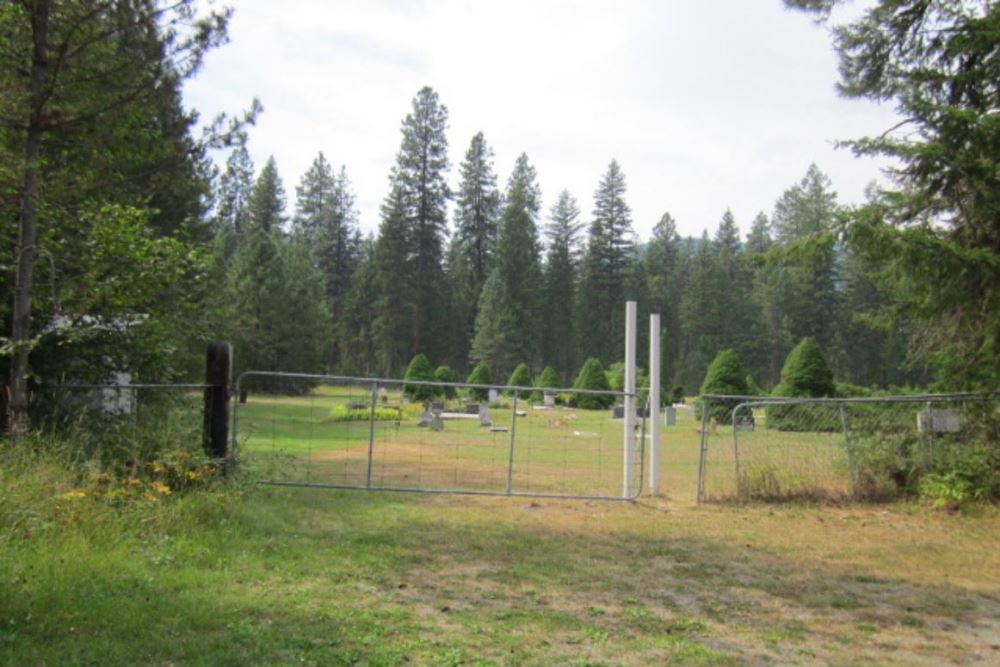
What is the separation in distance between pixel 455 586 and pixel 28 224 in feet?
17.5

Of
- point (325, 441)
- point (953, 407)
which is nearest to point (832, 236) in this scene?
point (953, 407)

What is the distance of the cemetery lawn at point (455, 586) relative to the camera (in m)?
4.14

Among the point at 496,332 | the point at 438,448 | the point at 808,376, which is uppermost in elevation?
the point at 496,332

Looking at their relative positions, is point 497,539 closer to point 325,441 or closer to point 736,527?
point 736,527

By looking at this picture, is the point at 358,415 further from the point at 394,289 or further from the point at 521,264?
the point at 521,264

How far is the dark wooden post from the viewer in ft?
25.3

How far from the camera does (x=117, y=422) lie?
7.94 meters

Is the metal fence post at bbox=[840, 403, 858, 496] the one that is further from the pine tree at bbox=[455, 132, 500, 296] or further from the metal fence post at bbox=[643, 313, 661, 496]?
the pine tree at bbox=[455, 132, 500, 296]

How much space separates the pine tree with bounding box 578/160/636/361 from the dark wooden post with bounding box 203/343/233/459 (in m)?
62.6

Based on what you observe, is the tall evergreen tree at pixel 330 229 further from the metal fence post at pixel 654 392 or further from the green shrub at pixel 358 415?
the metal fence post at pixel 654 392

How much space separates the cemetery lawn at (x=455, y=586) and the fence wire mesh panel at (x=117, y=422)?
0.71 meters

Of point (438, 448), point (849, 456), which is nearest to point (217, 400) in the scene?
point (849, 456)

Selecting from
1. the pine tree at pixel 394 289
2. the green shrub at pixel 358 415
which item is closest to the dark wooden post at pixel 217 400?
the green shrub at pixel 358 415

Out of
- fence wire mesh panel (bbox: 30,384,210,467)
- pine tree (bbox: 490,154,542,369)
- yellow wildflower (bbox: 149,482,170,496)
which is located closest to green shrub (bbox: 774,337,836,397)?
fence wire mesh panel (bbox: 30,384,210,467)
